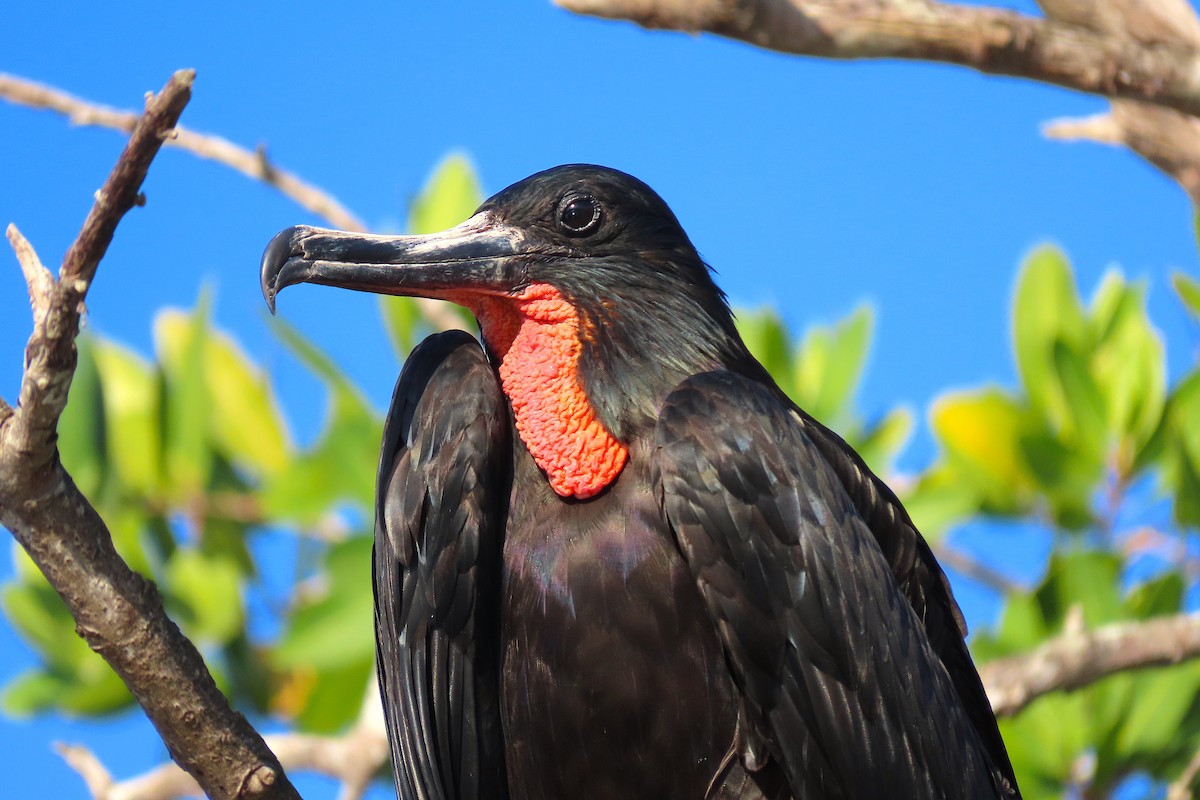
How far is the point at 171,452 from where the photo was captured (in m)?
5.81

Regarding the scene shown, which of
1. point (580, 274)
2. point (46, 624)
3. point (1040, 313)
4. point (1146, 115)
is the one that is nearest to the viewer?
point (580, 274)

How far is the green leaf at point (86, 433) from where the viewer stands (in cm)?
536

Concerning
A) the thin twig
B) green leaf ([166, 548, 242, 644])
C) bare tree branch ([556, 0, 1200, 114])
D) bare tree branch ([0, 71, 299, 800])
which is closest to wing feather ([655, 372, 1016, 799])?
bare tree branch ([0, 71, 299, 800])

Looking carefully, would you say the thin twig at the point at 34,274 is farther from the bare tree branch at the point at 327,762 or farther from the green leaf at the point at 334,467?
the green leaf at the point at 334,467

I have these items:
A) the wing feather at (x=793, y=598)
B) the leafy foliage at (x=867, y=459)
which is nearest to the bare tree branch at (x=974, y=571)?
the leafy foliage at (x=867, y=459)

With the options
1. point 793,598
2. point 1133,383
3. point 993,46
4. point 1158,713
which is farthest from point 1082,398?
A: point 793,598

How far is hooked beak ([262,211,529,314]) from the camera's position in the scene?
2.88 meters

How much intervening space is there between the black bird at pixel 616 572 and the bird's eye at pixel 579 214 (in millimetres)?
90

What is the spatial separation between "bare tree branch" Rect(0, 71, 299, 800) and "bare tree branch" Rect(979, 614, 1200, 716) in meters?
2.44

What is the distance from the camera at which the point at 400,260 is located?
2.96 meters

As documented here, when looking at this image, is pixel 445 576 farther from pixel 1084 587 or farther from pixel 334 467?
pixel 1084 587

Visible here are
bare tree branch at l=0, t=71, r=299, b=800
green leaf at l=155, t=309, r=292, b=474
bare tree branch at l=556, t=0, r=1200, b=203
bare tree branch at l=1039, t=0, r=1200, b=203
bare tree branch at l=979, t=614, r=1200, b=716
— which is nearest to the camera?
bare tree branch at l=0, t=71, r=299, b=800

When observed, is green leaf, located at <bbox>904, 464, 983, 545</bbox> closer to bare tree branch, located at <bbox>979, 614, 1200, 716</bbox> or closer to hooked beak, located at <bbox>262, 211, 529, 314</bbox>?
bare tree branch, located at <bbox>979, 614, 1200, 716</bbox>

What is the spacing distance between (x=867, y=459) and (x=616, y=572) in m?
3.11
